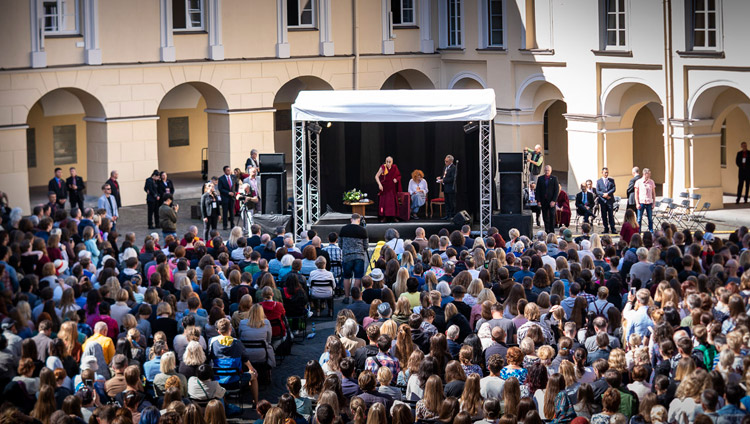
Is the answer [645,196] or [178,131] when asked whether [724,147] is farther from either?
[178,131]

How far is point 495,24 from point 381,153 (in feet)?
26.0

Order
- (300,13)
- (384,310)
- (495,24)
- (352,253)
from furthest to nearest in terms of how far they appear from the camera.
→ (300,13) < (495,24) < (352,253) < (384,310)

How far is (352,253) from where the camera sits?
1786 centimetres

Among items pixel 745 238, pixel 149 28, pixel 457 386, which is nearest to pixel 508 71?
Answer: pixel 149 28

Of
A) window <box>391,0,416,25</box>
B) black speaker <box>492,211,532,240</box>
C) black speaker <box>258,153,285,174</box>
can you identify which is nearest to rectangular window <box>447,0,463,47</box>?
window <box>391,0,416,25</box>

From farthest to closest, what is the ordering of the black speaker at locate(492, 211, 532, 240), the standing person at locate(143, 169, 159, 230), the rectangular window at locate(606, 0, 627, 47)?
the rectangular window at locate(606, 0, 627, 47), the standing person at locate(143, 169, 159, 230), the black speaker at locate(492, 211, 532, 240)

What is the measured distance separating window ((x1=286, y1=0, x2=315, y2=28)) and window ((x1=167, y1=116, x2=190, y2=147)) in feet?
20.4

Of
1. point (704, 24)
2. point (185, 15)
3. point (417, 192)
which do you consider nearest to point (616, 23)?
point (704, 24)

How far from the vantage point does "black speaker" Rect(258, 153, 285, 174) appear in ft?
77.8

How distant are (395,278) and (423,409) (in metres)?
5.39

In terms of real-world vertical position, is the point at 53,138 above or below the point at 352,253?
above

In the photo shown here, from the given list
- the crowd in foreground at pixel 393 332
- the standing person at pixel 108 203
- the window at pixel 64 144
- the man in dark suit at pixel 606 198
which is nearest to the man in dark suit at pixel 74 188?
the standing person at pixel 108 203

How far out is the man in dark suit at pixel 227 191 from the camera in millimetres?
25438

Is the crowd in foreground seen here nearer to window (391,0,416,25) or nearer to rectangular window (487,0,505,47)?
rectangular window (487,0,505,47)
